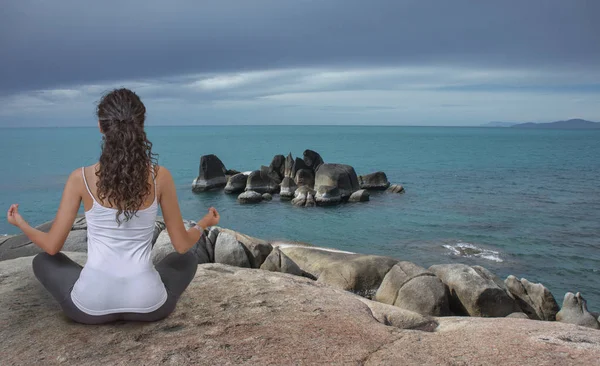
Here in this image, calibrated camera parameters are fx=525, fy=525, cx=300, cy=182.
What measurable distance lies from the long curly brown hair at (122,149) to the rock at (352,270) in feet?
36.1

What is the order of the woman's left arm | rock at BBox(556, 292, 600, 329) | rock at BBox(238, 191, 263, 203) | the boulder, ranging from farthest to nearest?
1. the boulder
2. rock at BBox(238, 191, 263, 203)
3. rock at BBox(556, 292, 600, 329)
4. the woman's left arm

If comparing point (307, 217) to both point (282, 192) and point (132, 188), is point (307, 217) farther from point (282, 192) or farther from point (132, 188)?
point (132, 188)

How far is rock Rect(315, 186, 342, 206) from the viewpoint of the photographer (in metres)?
44.5

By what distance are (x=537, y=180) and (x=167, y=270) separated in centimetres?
6372

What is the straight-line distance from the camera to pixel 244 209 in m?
44.2

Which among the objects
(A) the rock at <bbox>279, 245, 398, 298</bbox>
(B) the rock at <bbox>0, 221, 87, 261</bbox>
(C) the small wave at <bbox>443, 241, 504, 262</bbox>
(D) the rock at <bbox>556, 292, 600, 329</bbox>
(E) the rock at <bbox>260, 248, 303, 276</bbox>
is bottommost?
(C) the small wave at <bbox>443, 241, 504, 262</bbox>

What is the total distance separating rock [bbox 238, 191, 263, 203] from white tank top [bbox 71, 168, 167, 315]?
134ft

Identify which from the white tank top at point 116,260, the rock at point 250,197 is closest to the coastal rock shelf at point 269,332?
the white tank top at point 116,260

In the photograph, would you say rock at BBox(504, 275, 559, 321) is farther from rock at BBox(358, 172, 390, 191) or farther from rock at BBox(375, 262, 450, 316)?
rock at BBox(358, 172, 390, 191)

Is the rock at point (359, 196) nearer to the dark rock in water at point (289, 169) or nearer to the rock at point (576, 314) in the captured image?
the dark rock in water at point (289, 169)

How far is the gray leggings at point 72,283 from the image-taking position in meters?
5.76

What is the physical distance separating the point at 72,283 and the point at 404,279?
10.3 meters

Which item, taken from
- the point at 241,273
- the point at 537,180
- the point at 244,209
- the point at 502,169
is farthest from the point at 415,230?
the point at 502,169

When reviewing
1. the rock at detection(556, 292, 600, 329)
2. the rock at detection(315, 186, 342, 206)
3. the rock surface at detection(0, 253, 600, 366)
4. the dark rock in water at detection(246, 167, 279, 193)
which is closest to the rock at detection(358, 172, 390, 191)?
the rock at detection(315, 186, 342, 206)
